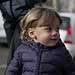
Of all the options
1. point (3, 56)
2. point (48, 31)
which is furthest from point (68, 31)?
point (48, 31)

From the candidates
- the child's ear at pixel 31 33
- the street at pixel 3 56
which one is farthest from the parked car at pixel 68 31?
the child's ear at pixel 31 33

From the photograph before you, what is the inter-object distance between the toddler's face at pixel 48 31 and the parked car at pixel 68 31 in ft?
16.2

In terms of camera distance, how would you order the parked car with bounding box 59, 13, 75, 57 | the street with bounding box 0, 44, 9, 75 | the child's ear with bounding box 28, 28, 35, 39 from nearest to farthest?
the child's ear with bounding box 28, 28, 35, 39 → the street with bounding box 0, 44, 9, 75 → the parked car with bounding box 59, 13, 75, 57

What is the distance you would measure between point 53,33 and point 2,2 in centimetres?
175

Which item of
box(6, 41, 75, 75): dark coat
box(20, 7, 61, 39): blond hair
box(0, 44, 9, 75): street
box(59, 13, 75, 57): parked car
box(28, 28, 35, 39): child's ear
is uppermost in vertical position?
box(20, 7, 61, 39): blond hair

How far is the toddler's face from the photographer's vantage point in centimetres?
396

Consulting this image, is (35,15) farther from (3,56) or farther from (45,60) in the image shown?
(3,56)

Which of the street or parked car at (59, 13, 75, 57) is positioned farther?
parked car at (59, 13, 75, 57)

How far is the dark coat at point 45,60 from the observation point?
4020 millimetres

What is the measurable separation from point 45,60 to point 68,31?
5.10m

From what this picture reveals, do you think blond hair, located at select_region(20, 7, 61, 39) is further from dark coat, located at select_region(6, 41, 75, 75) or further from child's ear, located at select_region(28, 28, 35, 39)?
dark coat, located at select_region(6, 41, 75, 75)

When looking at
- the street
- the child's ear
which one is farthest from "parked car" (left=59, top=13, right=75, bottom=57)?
the child's ear

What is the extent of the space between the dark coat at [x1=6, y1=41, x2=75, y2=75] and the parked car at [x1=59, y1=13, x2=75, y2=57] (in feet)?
16.0

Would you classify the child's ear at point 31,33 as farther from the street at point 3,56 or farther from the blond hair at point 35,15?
the street at point 3,56
